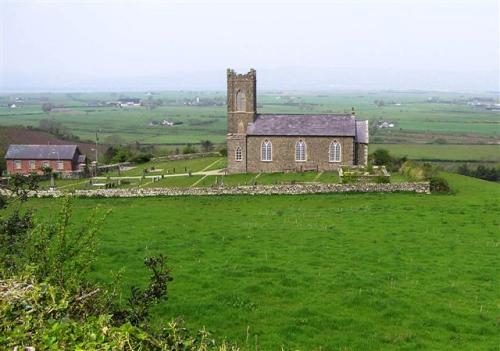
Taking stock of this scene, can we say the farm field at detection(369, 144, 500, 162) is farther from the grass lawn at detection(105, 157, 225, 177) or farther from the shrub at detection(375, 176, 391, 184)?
the shrub at detection(375, 176, 391, 184)

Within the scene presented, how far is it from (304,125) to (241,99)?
6.39 meters

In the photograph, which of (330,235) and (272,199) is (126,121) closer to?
(272,199)

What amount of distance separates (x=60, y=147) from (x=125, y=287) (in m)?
52.2

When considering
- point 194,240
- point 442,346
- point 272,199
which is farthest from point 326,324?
point 272,199

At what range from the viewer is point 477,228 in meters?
29.2

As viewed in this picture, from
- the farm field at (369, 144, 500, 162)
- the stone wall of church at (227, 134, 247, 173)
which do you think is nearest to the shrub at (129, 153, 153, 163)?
the stone wall of church at (227, 134, 247, 173)

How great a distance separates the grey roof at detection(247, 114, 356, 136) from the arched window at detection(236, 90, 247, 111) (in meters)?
1.70

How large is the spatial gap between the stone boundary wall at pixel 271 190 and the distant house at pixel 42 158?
81.2 feet

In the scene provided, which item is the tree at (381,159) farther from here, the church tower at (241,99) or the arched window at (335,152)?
the church tower at (241,99)

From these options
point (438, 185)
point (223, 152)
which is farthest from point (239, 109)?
point (438, 185)

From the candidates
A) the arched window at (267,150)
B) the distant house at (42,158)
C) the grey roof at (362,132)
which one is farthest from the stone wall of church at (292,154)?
the distant house at (42,158)

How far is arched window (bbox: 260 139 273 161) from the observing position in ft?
175

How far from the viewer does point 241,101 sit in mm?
54688

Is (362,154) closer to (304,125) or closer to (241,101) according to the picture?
(304,125)
